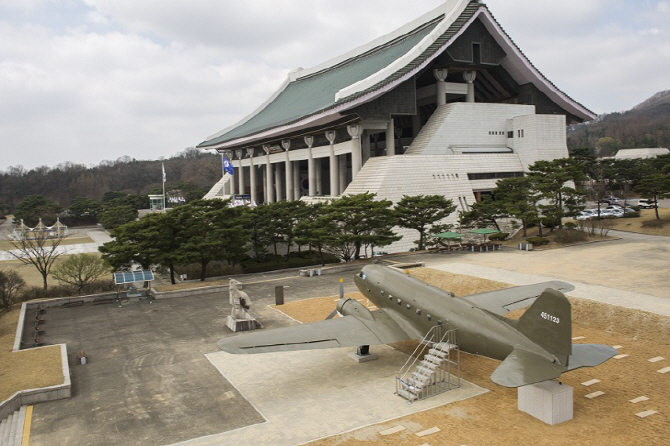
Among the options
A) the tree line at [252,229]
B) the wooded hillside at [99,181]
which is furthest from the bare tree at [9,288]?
the wooded hillside at [99,181]

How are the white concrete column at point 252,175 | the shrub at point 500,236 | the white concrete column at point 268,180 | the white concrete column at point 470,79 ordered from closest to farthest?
the shrub at point 500,236 < the white concrete column at point 470,79 < the white concrete column at point 268,180 < the white concrete column at point 252,175

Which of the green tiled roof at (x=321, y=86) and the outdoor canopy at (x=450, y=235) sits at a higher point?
the green tiled roof at (x=321, y=86)

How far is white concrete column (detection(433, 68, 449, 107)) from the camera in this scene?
58312 mm

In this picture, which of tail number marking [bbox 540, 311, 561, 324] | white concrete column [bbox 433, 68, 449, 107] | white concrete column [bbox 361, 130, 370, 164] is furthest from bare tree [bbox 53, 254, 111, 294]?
white concrete column [bbox 433, 68, 449, 107]

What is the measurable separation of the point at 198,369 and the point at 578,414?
12991mm

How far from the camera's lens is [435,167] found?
5156cm

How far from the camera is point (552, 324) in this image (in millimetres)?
12883

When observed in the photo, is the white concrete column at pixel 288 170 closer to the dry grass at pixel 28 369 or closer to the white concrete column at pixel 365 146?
the white concrete column at pixel 365 146

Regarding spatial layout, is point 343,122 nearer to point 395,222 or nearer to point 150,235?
point 395,222

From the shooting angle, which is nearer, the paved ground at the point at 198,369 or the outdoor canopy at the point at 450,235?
the paved ground at the point at 198,369

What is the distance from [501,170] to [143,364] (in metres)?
46.9

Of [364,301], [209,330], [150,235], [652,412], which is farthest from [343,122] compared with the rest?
[652,412]

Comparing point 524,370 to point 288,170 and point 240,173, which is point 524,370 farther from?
point 240,173

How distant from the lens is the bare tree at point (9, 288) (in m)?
31.4
